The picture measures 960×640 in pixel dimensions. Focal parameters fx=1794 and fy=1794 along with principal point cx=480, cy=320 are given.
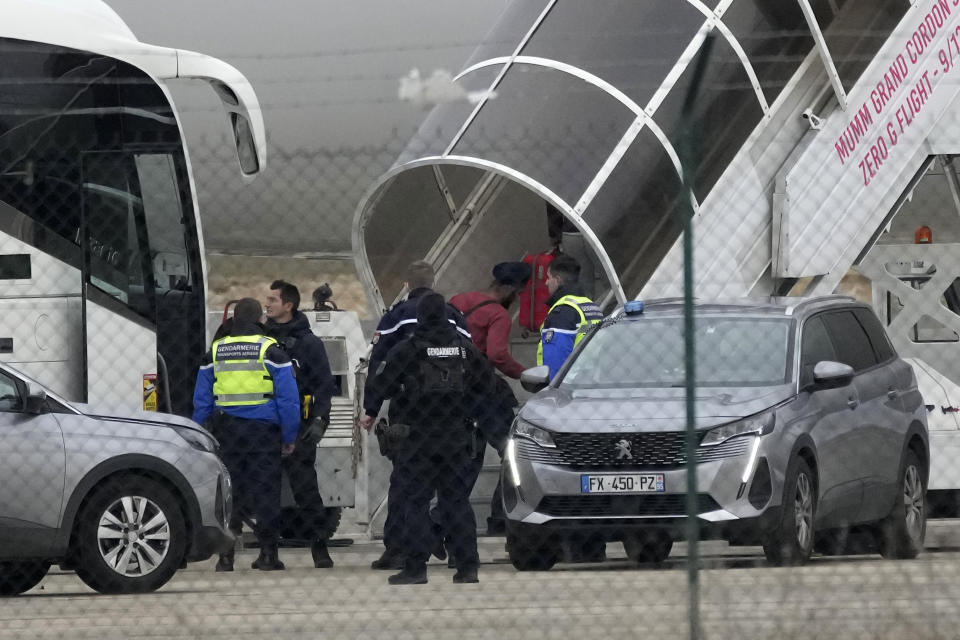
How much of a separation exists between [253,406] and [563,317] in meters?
2.09

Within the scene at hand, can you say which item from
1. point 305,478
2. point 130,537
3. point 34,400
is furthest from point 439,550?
point 34,400

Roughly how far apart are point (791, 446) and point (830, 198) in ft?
15.0

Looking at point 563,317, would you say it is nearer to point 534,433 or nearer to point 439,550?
point 439,550

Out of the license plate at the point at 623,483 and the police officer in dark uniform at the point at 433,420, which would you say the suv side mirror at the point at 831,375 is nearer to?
the license plate at the point at 623,483

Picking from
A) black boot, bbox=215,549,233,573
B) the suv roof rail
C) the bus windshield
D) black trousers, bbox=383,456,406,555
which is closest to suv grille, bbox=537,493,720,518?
black trousers, bbox=383,456,406,555

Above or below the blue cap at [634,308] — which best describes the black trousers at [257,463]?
below

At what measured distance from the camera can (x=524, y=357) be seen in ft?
43.8

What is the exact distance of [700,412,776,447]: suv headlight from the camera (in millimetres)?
9273

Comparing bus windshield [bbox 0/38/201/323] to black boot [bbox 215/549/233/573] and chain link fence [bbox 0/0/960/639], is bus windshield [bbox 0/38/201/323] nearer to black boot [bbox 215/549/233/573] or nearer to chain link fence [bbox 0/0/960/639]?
chain link fence [bbox 0/0/960/639]

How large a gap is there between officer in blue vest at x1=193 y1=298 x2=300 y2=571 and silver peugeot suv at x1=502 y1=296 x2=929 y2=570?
163 centimetres

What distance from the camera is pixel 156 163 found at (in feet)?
42.5

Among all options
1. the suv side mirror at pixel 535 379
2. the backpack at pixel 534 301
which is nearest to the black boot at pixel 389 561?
the suv side mirror at pixel 535 379

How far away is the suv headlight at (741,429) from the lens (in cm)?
927

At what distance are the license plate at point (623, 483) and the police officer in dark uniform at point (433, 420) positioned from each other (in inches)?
28.2
